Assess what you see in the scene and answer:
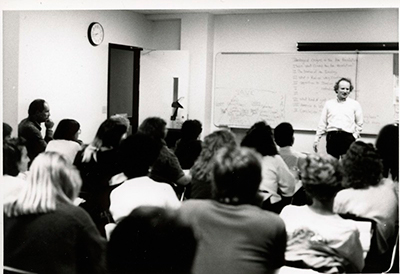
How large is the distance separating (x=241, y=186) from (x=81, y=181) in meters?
0.75

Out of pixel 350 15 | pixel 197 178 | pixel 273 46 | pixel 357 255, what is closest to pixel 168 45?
pixel 273 46

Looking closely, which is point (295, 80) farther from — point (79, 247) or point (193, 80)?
point (79, 247)

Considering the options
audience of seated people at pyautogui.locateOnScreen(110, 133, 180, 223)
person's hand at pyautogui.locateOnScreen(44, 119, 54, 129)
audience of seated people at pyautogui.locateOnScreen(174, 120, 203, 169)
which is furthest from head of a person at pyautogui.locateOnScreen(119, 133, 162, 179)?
person's hand at pyautogui.locateOnScreen(44, 119, 54, 129)

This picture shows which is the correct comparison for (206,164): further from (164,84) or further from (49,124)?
(49,124)

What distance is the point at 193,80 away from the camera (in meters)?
2.14

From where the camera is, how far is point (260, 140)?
6.85 ft

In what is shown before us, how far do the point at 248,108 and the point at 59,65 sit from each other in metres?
0.90

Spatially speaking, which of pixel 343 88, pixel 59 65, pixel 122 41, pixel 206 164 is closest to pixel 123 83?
pixel 122 41

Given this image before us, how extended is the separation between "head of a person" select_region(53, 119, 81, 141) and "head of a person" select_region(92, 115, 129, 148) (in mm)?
112

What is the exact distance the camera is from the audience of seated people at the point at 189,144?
2.13 m

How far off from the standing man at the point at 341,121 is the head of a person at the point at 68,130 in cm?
108

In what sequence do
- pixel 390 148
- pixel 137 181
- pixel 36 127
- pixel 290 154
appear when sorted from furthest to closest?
pixel 36 127
pixel 137 181
pixel 290 154
pixel 390 148

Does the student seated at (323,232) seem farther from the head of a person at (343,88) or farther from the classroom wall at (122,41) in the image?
the head of a person at (343,88)

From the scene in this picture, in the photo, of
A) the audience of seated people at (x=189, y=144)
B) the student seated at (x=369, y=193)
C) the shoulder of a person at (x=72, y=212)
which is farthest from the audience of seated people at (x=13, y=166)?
the student seated at (x=369, y=193)
